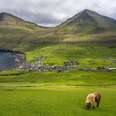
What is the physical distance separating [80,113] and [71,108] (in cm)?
422

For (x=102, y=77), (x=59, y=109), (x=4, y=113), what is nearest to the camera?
(x=4, y=113)

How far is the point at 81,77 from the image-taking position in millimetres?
153875

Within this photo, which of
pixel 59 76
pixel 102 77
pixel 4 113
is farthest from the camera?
pixel 59 76

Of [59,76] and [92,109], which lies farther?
[59,76]

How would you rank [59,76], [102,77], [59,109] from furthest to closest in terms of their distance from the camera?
[59,76]
[102,77]
[59,109]

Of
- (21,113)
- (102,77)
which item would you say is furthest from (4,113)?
(102,77)

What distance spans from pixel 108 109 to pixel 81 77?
10906 centimetres

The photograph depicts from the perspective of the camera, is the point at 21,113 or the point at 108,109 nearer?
the point at 21,113

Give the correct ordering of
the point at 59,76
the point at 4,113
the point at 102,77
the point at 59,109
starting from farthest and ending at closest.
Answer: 1. the point at 59,76
2. the point at 102,77
3. the point at 59,109
4. the point at 4,113

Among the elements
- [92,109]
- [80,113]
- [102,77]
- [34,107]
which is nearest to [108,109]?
[92,109]

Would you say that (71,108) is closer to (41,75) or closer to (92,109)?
(92,109)

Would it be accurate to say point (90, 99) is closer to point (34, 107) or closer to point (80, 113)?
point (80, 113)

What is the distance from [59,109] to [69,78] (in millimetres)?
111675

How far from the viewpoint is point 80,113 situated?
39938 millimetres
